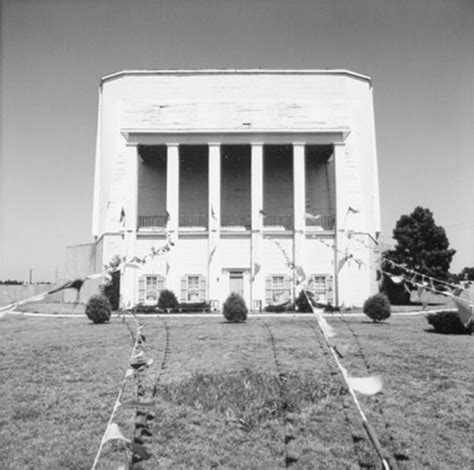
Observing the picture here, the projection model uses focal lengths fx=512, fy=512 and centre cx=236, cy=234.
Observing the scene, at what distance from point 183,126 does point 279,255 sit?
956cm

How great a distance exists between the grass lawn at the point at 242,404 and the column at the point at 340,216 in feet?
51.3

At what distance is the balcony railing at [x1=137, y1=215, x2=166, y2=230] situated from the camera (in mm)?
31484

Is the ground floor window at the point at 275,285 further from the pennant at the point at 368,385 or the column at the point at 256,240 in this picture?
the pennant at the point at 368,385

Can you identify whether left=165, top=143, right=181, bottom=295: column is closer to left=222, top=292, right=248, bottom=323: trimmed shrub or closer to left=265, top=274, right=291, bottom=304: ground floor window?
left=265, top=274, right=291, bottom=304: ground floor window

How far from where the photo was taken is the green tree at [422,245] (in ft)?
104

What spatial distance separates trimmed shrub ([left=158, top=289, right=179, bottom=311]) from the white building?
162 centimetres

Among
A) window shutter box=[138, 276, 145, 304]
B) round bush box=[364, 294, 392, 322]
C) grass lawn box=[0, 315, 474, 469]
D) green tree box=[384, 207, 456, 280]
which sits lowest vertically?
grass lawn box=[0, 315, 474, 469]

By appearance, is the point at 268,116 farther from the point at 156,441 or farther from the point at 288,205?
the point at 156,441

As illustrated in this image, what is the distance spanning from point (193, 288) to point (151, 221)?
228 inches

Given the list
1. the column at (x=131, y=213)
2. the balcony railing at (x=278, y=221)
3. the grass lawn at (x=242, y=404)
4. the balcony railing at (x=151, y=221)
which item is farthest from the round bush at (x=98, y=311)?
the balcony railing at (x=278, y=221)

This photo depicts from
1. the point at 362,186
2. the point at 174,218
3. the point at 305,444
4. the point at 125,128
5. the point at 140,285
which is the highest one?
the point at 125,128

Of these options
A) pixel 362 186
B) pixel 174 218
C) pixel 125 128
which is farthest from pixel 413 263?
pixel 125 128

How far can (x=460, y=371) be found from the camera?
10039 mm

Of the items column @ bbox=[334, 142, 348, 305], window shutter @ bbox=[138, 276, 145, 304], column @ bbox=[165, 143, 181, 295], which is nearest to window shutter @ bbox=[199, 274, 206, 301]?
column @ bbox=[165, 143, 181, 295]
